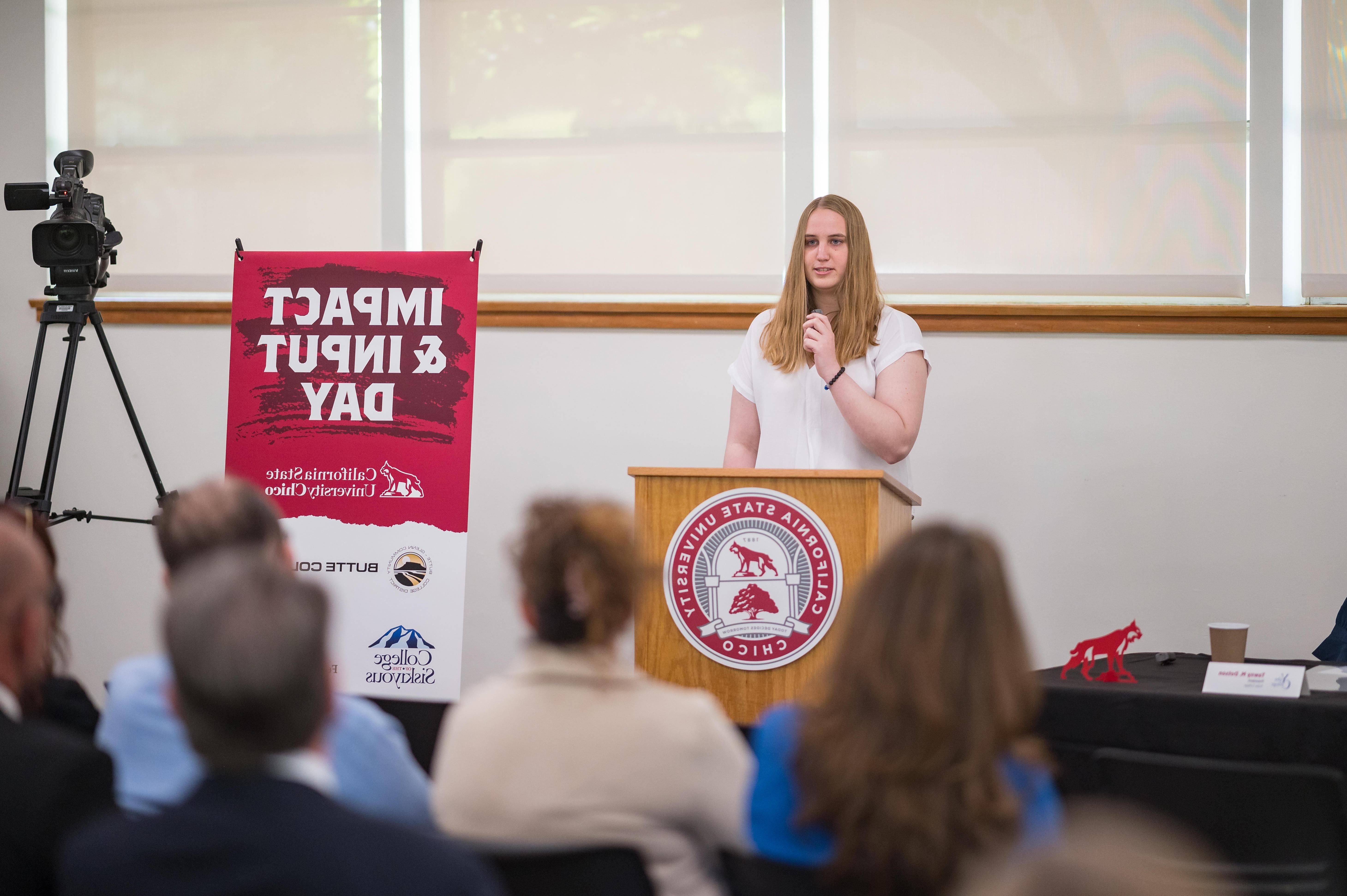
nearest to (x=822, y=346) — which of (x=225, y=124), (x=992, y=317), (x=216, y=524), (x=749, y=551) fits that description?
(x=749, y=551)

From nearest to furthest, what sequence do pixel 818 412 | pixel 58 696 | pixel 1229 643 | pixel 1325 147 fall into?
1. pixel 58 696
2. pixel 1229 643
3. pixel 818 412
4. pixel 1325 147

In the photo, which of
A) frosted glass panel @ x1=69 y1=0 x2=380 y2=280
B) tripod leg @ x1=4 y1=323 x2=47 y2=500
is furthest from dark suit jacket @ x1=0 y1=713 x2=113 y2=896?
frosted glass panel @ x1=69 y1=0 x2=380 y2=280

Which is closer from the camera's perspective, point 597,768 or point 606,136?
point 597,768

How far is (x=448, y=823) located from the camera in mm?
1314

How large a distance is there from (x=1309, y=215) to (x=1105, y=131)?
712mm

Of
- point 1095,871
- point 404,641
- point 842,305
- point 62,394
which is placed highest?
point 842,305

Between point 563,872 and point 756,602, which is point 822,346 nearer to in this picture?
point 756,602

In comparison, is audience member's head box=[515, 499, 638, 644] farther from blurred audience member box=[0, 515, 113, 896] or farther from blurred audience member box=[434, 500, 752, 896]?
blurred audience member box=[0, 515, 113, 896]

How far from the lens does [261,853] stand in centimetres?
92

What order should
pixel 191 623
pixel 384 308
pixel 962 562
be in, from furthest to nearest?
pixel 384 308 < pixel 962 562 < pixel 191 623

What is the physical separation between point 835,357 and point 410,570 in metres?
1.33

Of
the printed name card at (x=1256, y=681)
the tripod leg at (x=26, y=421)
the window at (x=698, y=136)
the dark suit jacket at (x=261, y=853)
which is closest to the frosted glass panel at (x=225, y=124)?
the window at (x=698, y=136)

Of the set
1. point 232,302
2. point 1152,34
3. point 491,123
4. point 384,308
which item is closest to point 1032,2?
point 1152,34

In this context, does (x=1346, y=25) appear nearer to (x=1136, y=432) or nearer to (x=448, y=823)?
(x=1136, y=432)
